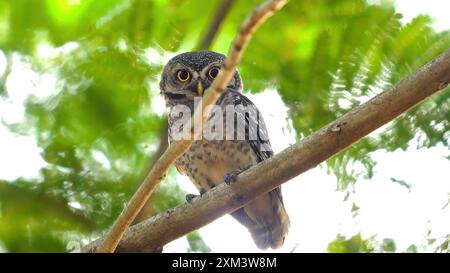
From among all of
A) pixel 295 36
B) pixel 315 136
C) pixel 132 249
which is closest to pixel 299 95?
pixel 295 36

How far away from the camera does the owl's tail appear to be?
5.64 metres

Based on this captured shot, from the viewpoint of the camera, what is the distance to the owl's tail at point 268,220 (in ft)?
18.5

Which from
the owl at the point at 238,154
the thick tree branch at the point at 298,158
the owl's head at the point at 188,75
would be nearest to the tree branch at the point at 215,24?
the owl at the point at 238,154

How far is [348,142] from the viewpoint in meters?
3.72

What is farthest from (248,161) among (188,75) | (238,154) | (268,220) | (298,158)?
(298,158)

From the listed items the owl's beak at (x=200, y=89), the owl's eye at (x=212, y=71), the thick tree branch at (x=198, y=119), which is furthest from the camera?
the owl's eye at (x=212, y=71)

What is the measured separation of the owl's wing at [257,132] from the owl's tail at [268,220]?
65 millimetres

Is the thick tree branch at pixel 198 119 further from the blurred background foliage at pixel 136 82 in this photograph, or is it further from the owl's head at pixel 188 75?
the owl's head at pixel 188 75

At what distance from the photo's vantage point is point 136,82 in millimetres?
4961

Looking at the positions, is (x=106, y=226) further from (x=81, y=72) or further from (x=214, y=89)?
(x=214, y=89)

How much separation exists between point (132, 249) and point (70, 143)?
2.83 feet

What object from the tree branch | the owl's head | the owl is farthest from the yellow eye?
the tree branch

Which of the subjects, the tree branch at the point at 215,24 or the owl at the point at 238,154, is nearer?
the tree branch at the point at 215,24

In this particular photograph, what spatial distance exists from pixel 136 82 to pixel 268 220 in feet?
5.17
